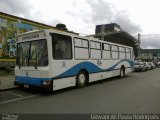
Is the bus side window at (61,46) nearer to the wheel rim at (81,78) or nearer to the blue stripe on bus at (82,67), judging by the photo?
the blue stripe on bus at (82,67)

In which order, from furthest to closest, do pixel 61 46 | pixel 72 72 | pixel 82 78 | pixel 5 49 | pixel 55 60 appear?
pixel 5 49 < pixel 82 78 < pixel 72 72 < pixel 61 46 < pixel 55 60

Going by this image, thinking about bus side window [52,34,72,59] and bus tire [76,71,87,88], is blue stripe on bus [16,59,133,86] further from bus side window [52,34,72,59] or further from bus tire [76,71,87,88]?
bus side window [52,34,72,59]

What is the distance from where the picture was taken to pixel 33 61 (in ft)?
33.9

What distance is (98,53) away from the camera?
14.4 m

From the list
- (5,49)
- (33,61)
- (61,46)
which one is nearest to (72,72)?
(61,46)

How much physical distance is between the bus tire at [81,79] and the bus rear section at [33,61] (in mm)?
2528

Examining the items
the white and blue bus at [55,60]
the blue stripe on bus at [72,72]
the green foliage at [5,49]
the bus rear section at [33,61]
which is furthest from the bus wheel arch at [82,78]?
the green foliage at [5,49]

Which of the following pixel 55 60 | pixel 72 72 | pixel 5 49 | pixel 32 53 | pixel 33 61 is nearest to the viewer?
pixel 55 60

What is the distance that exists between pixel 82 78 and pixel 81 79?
0.47ft

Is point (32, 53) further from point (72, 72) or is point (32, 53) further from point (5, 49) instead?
point (5, 49)

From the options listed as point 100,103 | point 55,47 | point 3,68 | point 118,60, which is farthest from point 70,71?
point 3,68

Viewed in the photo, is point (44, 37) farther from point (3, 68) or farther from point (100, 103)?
point (3, 68)

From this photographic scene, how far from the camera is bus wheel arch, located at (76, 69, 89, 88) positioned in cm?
1198

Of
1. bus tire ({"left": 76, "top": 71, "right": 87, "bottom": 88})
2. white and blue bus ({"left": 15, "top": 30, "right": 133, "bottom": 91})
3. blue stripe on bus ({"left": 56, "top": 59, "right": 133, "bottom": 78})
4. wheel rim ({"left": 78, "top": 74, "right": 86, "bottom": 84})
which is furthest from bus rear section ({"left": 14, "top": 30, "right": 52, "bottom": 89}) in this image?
wheel rim ({"left": 78, "top": 74, "right": 86, "bottom": 84})
